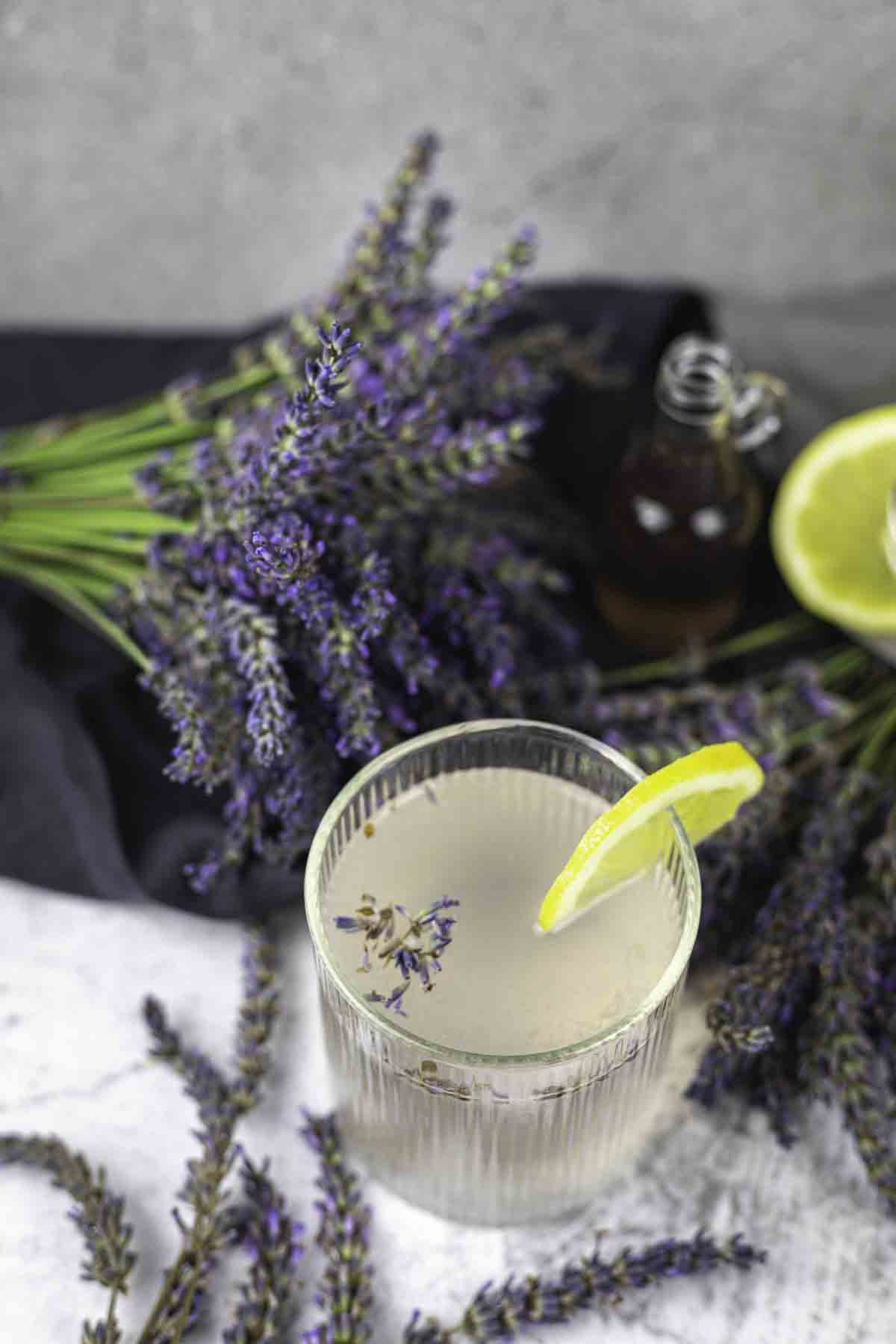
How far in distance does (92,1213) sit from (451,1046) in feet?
0.69

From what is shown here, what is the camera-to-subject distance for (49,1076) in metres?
0.82

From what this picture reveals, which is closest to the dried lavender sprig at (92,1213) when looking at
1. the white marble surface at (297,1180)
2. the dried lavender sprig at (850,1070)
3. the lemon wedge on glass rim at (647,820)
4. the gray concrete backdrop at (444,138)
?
the white marble surface at (297,1180)

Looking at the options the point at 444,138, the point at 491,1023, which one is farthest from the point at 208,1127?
the point at 444,138

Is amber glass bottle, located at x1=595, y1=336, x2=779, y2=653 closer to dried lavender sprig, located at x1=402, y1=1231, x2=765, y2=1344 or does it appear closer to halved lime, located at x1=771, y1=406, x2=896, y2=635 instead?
halved lime, located at x1=771, y1=406, x2=896, y2=635

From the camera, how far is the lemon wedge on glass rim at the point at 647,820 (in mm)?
662

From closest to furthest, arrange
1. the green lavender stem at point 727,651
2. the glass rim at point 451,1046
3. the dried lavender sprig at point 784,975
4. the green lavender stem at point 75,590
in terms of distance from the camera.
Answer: the glass rim at point 451,1046 → the dried lavender sprig at point 784,975 → the green lavender stem at point 75,590 → the green lavender stem at point 727,651

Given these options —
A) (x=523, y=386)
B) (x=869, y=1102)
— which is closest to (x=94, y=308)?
(x=523, y=386)

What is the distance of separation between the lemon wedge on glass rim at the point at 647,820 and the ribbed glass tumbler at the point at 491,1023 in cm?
1

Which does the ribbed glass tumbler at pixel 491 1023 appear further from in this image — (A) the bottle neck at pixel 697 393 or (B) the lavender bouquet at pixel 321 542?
(A) the bottle neck at pixel 697 393

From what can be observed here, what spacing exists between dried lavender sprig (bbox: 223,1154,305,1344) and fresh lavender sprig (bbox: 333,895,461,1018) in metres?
0.13

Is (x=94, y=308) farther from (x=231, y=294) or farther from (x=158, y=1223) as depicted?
(x=158, y=1223)

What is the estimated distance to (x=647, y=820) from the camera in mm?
671

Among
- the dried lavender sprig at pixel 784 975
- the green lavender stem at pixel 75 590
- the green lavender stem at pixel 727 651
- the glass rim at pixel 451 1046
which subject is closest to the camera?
the glass rim at pixel 451 1046

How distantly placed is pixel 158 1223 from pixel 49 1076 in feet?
0.38
